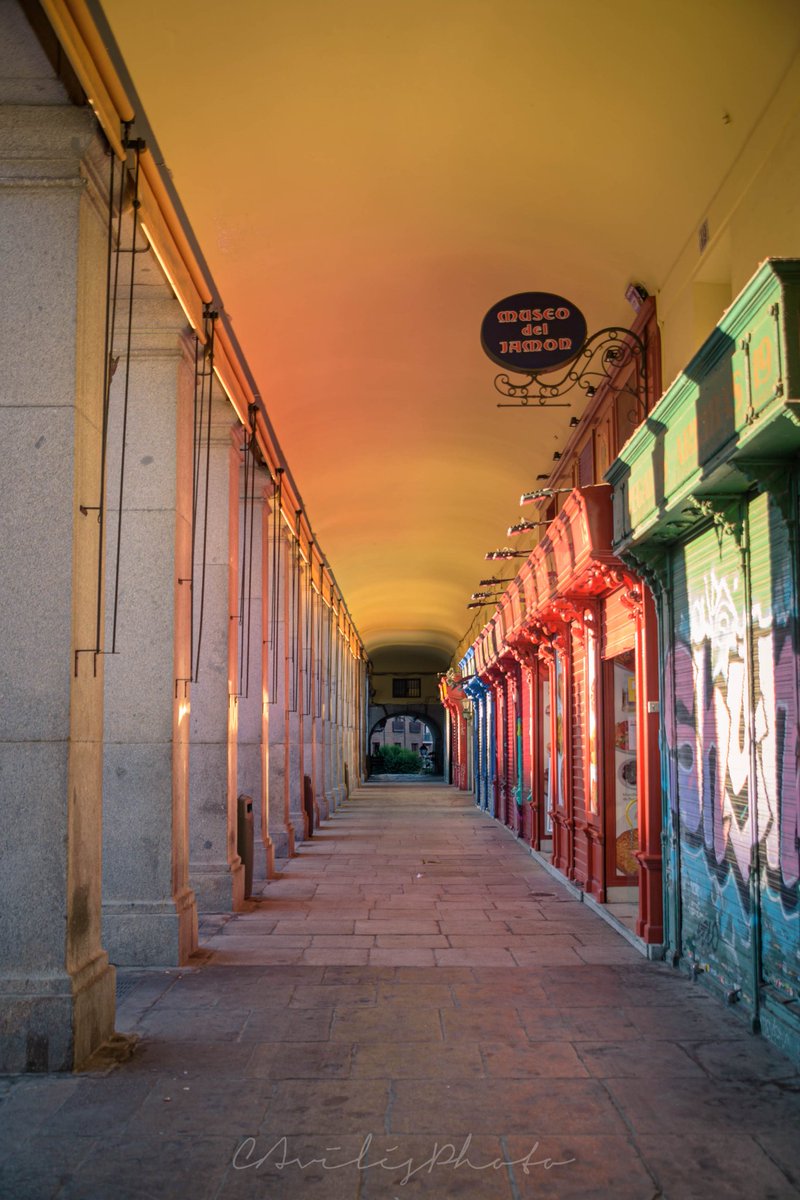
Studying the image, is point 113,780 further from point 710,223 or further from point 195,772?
point 710,223

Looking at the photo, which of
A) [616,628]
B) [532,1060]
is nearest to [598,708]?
[616,628]

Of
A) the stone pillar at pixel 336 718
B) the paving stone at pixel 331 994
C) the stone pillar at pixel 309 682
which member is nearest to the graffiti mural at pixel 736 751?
the paving stone at pixel 331 994

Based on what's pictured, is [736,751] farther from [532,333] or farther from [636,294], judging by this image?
[636,294]

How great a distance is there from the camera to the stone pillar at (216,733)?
9352 mm

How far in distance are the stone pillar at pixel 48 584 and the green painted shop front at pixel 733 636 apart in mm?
3115

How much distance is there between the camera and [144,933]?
23.8 ft

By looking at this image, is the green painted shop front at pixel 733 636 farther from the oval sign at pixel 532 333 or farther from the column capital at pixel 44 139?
the column capital at pixel 44 139

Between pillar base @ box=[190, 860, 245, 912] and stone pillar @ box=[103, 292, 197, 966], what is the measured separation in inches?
62.9

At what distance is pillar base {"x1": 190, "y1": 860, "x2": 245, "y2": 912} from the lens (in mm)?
9305

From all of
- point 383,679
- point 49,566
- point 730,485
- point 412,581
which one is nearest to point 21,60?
point 49,566

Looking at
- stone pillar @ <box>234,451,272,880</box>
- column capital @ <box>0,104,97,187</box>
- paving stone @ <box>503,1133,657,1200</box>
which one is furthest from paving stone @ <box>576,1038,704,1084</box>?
stone pillar @ <box>234,451,272,880</box>

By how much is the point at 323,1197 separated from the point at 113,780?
4.30 metres

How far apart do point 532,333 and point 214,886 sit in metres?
5.27

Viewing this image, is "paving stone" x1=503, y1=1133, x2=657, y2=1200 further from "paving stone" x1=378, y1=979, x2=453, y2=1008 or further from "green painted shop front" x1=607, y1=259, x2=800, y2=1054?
"paving stone" x1=378, y1=979, x2=453, y2=1008
